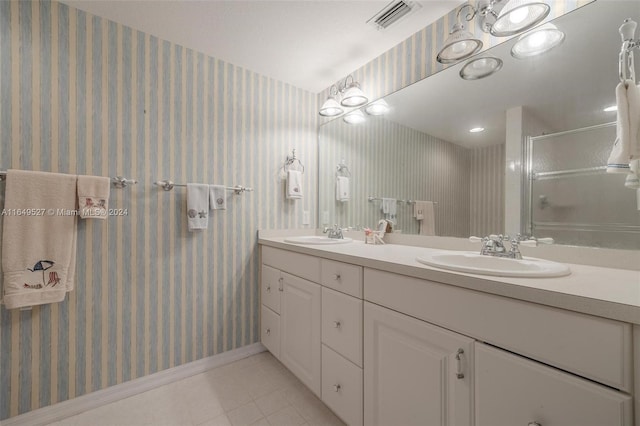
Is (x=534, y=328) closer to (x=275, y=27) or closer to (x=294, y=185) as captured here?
(x=294, y=185)

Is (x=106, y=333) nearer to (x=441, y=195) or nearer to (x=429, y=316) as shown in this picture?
(x=429, y=316)

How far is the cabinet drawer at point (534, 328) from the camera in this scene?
1.83 ft

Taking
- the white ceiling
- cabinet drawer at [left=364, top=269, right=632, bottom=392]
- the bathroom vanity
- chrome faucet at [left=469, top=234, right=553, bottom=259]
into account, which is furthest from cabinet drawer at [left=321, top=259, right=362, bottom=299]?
the white ceiling

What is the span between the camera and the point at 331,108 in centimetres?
199

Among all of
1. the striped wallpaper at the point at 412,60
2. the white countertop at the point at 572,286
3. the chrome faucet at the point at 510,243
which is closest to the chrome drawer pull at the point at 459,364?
the white countertop at the point at 572,286

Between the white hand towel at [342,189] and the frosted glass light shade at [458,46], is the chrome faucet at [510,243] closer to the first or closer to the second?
the frosted glass light shade at [458,46]

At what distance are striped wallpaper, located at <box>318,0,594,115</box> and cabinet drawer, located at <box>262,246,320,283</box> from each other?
4.17ft

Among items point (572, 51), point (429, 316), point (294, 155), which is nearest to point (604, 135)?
point (572, 51)

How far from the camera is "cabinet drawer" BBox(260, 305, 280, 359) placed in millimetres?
1749

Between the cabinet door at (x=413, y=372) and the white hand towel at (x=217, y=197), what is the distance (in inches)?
47.0

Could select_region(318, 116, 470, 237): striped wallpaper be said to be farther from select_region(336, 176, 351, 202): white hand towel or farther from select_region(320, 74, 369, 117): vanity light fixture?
select_region(320, 74, 369, 117): vanity light fixture

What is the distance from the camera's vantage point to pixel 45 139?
1.32 meters

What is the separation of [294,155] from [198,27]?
1031 millimetres

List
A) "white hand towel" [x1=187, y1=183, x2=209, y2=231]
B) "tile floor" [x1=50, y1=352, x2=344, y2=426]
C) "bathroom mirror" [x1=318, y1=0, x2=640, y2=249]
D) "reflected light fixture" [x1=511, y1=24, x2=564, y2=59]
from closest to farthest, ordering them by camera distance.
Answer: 1. "bathroom mirror" [x1=318, y1=0, x2=640, y2=249]
2. "reflected light fixture" [x1=511, y1=24, x2=564, y2=59]
3. "tile floor" [x1=50, y1=352, x2=344, y2=426]
4. "white hand towel" [x1=187, y1=183, x2=209, y2=231]
